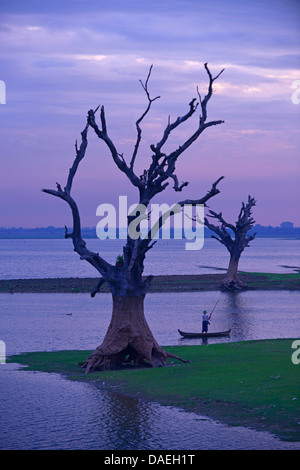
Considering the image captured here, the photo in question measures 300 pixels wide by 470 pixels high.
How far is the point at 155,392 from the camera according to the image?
24.5 meters

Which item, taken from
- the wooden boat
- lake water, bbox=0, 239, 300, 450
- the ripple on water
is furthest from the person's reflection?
the ripple on water

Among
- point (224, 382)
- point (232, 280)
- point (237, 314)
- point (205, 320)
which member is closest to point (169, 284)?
point (232, 280)

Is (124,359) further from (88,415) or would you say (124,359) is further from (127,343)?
(88,415)

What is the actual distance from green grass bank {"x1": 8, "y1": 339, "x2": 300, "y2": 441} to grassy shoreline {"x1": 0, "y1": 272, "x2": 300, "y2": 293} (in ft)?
169

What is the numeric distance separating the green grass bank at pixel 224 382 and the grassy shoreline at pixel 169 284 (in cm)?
5151

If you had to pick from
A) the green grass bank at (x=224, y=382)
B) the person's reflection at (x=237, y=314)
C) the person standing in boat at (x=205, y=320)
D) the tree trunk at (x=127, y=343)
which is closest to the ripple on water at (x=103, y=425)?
the green grass bank at (x=224, y=382)

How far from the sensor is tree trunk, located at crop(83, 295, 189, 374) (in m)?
29.8

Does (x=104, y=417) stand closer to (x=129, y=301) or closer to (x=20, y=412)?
(x=20, y=412)

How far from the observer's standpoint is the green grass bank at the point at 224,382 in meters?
20.5

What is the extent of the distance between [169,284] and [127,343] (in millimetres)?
63139

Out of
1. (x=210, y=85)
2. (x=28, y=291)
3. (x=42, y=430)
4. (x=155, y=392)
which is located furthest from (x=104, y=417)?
(x=28, y=291)

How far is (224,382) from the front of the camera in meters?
24.6

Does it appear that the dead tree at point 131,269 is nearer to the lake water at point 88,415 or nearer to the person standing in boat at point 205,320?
the lake water at point 88,415

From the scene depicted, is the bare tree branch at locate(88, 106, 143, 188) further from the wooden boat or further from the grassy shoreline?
the grassy shoreline
